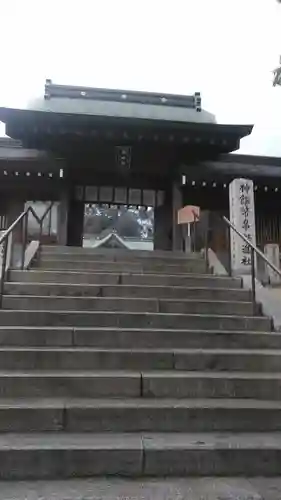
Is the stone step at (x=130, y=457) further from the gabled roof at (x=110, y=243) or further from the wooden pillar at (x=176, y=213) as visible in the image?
the gabled roof at (x=110, y=243)

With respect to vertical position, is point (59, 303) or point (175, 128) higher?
point (175, 128)

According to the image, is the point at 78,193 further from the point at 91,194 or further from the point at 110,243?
the point at 110,243

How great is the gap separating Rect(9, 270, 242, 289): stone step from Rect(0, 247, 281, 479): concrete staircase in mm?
16

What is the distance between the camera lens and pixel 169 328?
5082mm

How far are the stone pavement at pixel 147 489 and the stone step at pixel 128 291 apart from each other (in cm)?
312

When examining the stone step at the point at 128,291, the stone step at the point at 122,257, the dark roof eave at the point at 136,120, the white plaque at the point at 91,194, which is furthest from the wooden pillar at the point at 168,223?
the stone step at the point at 128,291

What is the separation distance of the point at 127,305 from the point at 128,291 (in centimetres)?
40

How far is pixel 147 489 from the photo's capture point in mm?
2717

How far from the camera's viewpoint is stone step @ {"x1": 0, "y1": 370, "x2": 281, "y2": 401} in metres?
3.78

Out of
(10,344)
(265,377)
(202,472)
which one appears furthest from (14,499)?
(265,377)

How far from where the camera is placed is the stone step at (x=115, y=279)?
6117 millimetres

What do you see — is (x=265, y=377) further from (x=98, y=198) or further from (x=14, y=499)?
(x=98, y=198)

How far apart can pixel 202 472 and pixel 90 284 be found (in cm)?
334

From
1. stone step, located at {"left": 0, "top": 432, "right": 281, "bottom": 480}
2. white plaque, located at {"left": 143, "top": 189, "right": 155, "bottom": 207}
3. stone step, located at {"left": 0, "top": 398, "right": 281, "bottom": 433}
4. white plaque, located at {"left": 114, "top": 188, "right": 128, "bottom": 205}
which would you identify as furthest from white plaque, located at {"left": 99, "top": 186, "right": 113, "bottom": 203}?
stone step, located at {"left": 0, "top": 432, "right": 281, "bottom": 480}
